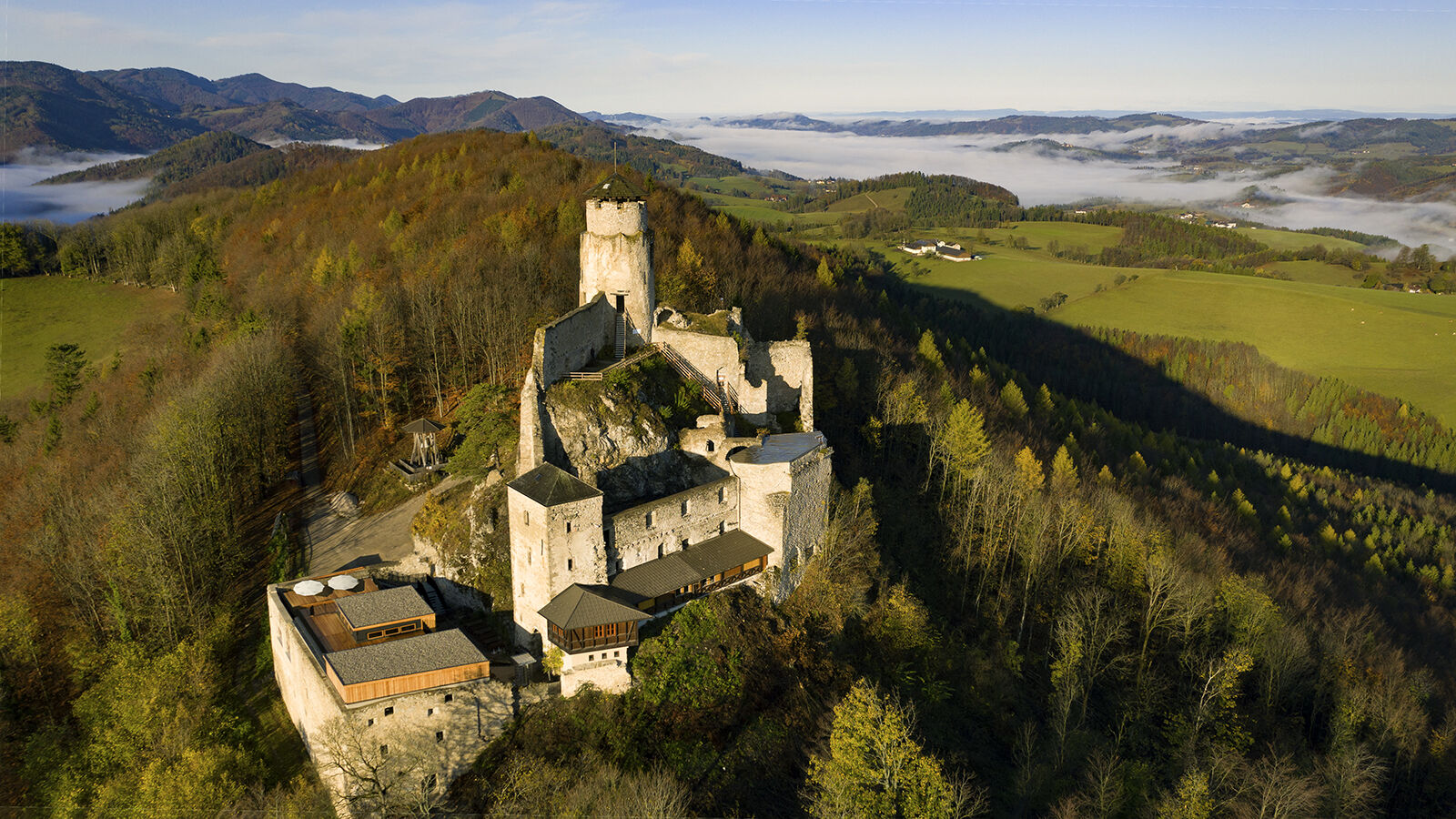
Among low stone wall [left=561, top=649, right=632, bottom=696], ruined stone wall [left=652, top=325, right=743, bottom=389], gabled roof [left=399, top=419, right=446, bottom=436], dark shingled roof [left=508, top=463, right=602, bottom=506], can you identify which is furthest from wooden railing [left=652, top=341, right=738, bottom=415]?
low stone wall [left=561, top=649, right=632, bottom=696]

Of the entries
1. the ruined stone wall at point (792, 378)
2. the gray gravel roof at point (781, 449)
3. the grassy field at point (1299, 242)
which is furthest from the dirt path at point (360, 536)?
the grassy field at point (1299, 242)

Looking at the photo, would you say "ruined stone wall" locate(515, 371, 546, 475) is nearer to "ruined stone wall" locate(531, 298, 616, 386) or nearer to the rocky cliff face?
"ruined stone wall" locate(531, 298, 616, 386)

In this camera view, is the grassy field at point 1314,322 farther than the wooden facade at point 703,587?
Yes

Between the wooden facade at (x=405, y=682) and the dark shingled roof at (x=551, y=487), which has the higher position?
the dark shingled roof at (x=551, y=487)

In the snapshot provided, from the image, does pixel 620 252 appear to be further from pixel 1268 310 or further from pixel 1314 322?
pixel 1314 322

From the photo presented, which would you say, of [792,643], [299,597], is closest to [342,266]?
[299,597]

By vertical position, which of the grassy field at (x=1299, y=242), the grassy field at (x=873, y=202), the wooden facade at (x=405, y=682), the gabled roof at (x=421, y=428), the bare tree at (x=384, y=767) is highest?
the grassy field at (x=873, y=202)

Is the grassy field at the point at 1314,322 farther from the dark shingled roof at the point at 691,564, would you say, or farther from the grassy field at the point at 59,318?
the grassy field at the point at 59,318
